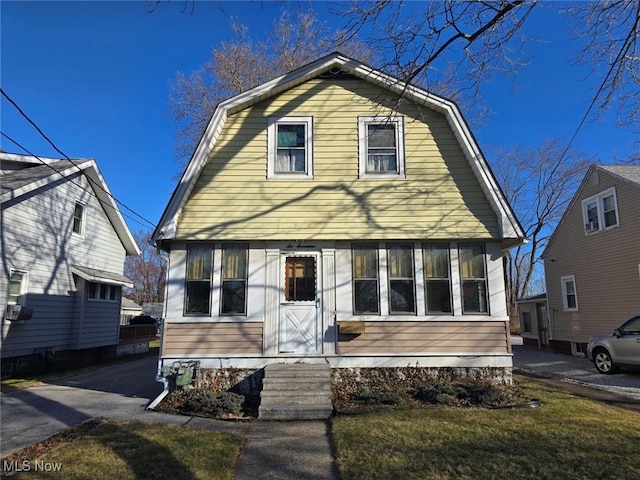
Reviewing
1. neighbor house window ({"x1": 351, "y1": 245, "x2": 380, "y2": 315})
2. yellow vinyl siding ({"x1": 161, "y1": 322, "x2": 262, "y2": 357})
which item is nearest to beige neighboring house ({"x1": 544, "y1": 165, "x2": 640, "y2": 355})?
neighbor house window ({"x1": 351, "y1": 245, "x2": 380, "y2": 315})

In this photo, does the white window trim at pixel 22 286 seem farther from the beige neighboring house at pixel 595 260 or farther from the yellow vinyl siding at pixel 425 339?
the beige neighboring house at pixel 595 260

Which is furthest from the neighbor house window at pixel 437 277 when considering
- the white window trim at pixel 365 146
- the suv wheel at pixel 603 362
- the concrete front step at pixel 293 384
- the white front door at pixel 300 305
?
the suv wheel at pixel 603 362

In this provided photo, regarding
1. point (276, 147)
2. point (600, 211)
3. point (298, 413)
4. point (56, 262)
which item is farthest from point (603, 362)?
point (56, 262)

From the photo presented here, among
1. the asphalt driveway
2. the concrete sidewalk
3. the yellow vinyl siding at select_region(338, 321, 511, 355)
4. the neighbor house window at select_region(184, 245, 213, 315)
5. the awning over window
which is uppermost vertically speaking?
the awning over window

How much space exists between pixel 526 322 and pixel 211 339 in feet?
63.4

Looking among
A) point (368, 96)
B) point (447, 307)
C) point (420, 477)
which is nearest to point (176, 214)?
point (368, 96)

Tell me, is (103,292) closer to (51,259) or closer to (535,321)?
(51,259)

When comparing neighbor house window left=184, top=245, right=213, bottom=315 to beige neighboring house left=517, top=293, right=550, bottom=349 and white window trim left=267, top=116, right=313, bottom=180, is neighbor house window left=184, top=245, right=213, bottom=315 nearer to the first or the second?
white window trim left=267, top=116, right=313, bottom=180

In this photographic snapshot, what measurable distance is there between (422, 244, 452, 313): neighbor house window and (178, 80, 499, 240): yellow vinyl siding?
1.35 feet

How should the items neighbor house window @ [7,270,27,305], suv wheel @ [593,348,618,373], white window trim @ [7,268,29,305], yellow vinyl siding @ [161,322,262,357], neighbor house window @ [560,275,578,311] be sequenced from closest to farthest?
yellow vinyl siding @ [161,322,262,357] < suv wheel @ [593,348,618,373] < neighbor house window @ [7,270,27,305] < white window trim @ [7,268,29,305] < neighbor house window @ [560,275,578,311]

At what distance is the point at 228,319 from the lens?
8758 mm

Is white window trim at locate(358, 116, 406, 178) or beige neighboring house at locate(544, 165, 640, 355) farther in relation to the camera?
beige neighboring house at locate(544, 165, 640, 355)

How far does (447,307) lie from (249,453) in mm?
5247

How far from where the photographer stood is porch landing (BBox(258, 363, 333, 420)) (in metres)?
7.07
